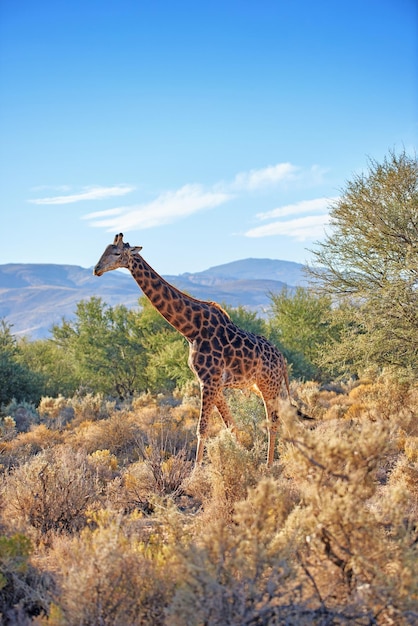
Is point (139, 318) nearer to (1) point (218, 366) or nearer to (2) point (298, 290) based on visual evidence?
(2) point (298, 290)

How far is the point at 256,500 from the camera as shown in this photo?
3646 millimetres

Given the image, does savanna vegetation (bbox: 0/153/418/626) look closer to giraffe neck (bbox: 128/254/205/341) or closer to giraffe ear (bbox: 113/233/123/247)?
giraffe neck (bbox: 128/254/205/341)

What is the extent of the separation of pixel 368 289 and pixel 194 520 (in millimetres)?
8590

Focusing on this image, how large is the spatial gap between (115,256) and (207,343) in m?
1.64

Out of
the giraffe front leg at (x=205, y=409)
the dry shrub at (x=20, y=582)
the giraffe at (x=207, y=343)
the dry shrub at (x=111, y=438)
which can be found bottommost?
the dry shrub at (x=111, y=438)

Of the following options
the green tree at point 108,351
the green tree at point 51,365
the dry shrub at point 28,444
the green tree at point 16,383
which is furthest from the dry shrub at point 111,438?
the green tree at point 108,351

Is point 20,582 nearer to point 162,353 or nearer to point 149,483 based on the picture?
point 149,483

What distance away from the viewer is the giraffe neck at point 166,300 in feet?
25.2

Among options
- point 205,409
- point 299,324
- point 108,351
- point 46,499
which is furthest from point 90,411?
point 299,324

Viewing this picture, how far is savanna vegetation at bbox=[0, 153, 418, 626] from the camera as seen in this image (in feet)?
11.2

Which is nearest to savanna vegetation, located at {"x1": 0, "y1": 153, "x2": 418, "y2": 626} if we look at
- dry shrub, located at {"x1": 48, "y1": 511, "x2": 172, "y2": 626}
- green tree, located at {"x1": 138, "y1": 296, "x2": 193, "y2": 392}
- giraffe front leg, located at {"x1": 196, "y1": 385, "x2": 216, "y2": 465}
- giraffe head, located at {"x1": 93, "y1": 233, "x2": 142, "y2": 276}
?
dry shrub, located at {"x1": 48, "y1": 511, "x2": 172, "y2": 626}

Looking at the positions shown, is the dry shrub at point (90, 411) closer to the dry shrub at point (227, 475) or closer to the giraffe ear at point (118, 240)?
the giraffe ear at point (118, 240)

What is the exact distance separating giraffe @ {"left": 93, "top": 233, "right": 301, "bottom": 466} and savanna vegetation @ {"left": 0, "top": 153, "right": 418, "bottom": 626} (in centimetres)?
78

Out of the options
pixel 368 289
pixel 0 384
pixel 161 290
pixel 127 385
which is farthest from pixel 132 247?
pixel 127 385
